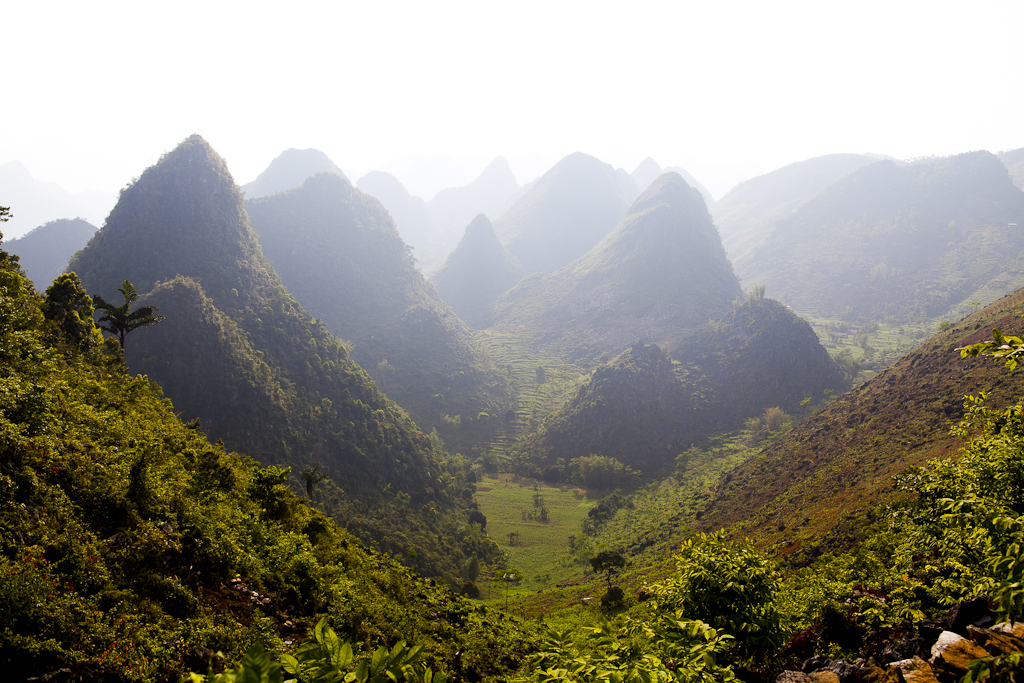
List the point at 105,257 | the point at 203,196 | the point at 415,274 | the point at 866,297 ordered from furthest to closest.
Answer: the point at 866,297 → the point at 415,274 → the point at 203,196 → the point at 105,257

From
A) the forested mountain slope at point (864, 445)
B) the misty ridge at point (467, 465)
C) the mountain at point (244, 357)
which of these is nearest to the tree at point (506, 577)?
the misty ridge at point (467, 465)

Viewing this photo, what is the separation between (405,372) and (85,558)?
111m

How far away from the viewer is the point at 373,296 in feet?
444

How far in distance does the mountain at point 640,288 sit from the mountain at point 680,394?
91.3 feet

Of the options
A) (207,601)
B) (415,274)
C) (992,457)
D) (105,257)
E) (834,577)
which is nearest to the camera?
(992,457)

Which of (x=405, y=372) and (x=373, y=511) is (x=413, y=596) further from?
(x=405, y=372)

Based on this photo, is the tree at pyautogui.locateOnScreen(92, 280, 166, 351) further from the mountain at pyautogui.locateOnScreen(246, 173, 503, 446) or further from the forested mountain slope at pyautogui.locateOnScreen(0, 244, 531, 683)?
the mountain at pyautogui.locateOnScreen(246, 173, 503, 446)

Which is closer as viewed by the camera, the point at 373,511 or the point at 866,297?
the point at 373,511

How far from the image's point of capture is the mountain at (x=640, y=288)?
149 m

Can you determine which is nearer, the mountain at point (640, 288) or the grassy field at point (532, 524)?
the grassy field at point (532, 524)

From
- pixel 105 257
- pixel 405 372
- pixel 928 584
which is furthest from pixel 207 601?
pixel 405 372

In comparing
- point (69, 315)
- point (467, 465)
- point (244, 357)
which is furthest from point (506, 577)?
point (467, 465)

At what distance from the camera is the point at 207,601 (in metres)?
9.82

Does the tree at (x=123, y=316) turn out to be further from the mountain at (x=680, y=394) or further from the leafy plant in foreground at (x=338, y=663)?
the mountain at (x=680, y=394)
